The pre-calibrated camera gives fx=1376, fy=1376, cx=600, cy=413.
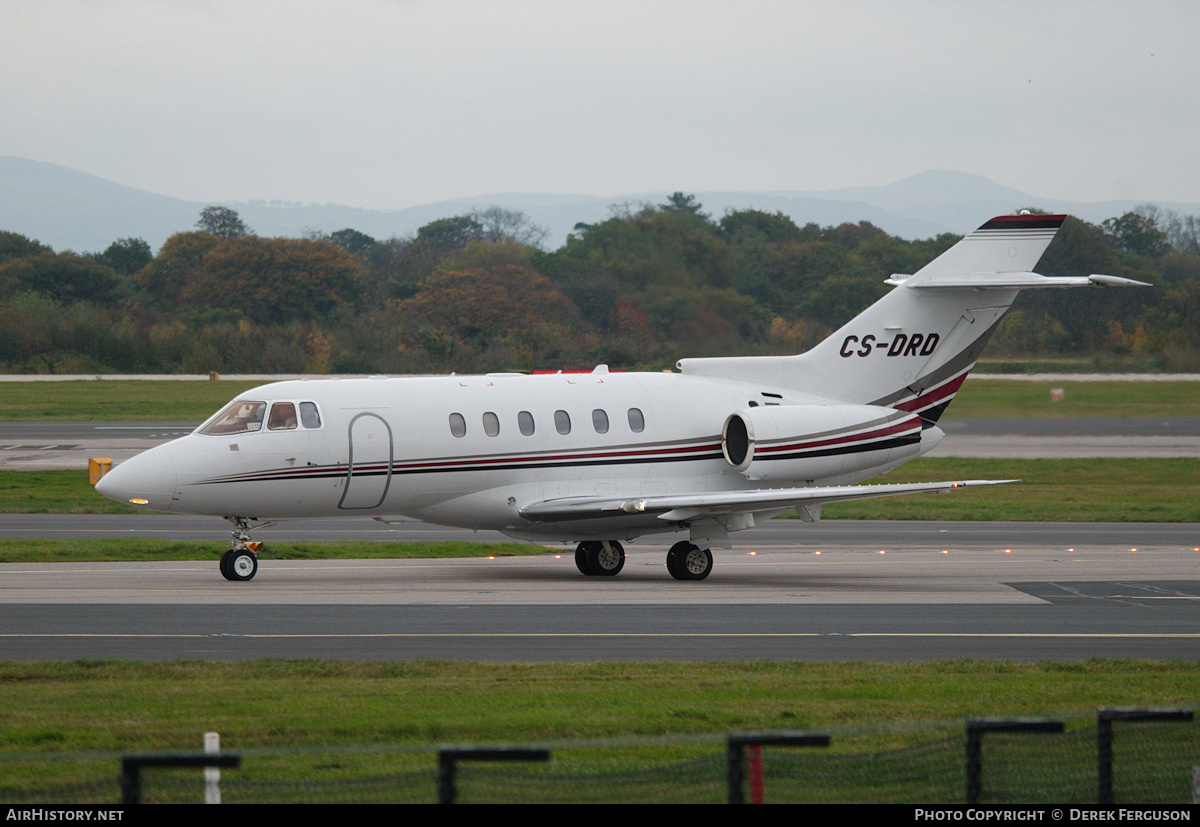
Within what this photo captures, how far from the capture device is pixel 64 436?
187ft

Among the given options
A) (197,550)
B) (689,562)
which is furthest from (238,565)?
(689,562)

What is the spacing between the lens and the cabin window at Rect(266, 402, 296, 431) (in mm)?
23406

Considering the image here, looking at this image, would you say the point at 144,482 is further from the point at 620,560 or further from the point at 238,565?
the point at 620,560

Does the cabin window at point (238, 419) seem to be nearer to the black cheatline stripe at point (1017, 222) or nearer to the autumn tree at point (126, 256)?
the black cheatline stripe at point (1017, 222)

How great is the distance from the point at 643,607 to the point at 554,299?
36477mm

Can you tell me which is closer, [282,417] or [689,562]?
[282,417]

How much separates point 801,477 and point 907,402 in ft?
10.4

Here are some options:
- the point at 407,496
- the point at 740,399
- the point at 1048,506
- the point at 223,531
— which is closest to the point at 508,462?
the point at 407,496

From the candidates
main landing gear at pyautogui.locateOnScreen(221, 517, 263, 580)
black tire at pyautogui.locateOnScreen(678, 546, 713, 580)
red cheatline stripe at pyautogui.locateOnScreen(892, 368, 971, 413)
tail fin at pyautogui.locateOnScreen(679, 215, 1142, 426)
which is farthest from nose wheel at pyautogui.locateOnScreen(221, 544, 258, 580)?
red cheatline stripe at pyautogui.locateOnScreen(892, 368, 971, 413)

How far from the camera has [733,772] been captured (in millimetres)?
7512

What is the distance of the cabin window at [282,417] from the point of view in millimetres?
23406

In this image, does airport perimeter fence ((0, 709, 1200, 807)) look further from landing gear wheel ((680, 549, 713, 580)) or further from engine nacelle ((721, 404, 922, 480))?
engine nacelle ((721, 404, 922, 480))

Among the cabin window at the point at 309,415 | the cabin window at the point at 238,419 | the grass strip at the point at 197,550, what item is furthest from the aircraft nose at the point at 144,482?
the grass strip at the point at 197,550

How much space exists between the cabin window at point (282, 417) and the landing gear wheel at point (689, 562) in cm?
719
